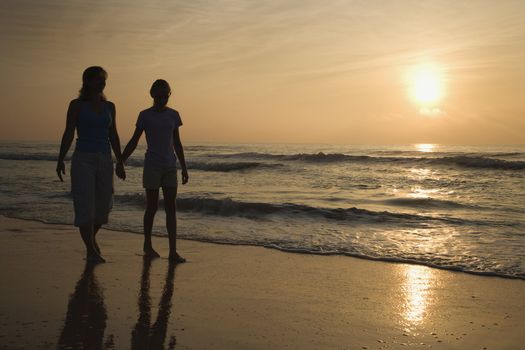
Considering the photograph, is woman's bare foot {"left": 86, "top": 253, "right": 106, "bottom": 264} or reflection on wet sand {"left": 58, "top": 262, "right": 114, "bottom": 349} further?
woman's bare foot {"left": 86, "top": 253, "right": 106, "bottom": 264}

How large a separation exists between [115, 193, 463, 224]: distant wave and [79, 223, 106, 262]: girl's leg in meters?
4.55

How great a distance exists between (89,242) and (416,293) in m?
3.12

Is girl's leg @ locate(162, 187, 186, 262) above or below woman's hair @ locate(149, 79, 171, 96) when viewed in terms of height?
below

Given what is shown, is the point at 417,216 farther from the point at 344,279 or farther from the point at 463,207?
the point at 344,279

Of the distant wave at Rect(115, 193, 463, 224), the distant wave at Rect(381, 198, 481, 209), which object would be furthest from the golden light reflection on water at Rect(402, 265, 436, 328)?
the distant wave at Rect(381, 198, 481, 209)

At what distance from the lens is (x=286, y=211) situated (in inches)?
393

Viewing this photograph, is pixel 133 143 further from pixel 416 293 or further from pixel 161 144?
pixel 416 293

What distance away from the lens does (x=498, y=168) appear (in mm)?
23625

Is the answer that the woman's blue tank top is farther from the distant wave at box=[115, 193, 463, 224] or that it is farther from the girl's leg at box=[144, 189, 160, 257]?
the distant wave at box=[115, 193, 463, 224]

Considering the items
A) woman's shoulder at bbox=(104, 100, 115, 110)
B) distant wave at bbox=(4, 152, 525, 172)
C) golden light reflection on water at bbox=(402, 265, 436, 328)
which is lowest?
golden light reflection on water at bbox=(402, 265, 436, 328)

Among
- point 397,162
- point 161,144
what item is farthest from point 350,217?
point 397,162

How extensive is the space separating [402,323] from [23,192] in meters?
12.0

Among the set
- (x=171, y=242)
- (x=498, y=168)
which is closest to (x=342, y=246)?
(x=171, y=242)

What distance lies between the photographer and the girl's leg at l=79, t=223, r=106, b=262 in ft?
16.4
